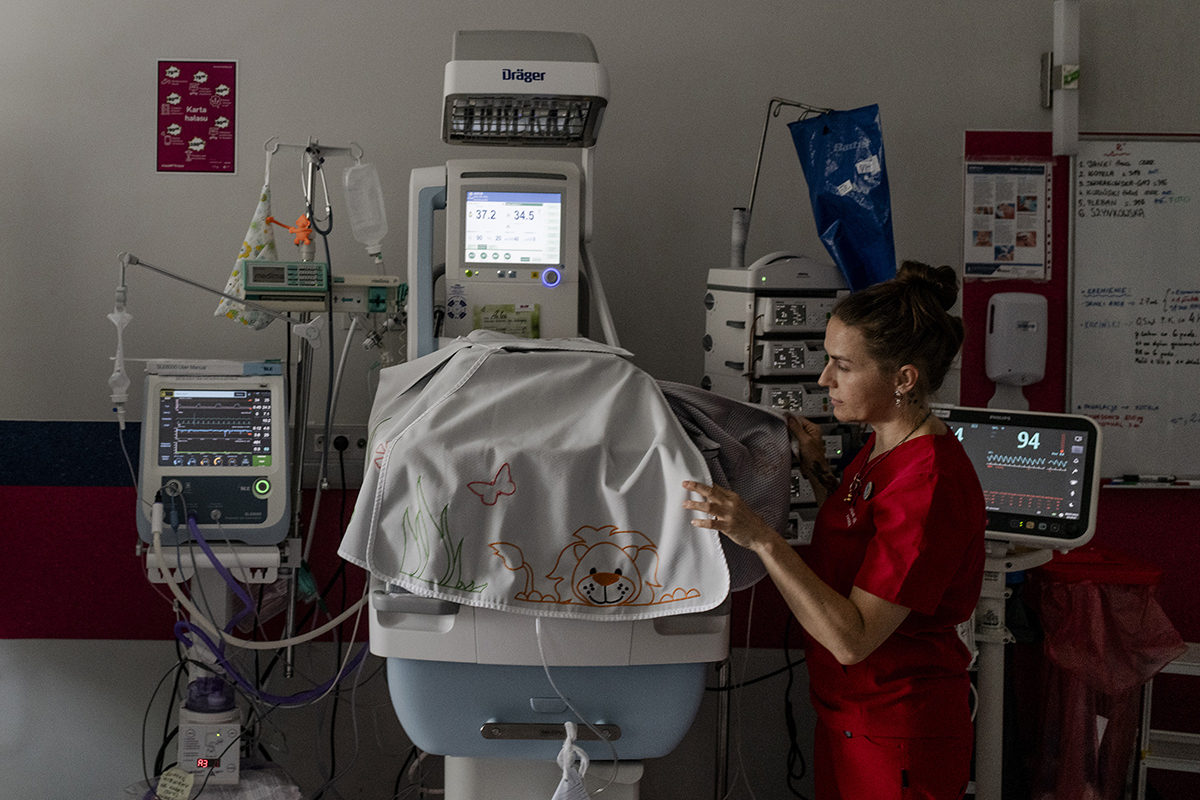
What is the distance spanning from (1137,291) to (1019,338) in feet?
1.24

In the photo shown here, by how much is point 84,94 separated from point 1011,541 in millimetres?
2513

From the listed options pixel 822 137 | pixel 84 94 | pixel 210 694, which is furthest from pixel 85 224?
pixel 822 137

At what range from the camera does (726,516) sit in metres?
1.36

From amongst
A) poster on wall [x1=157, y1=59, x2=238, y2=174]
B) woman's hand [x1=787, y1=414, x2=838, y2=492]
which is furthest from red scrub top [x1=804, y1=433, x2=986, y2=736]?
poster on wall [x1=157, y1=59, x2=238, y2=174]

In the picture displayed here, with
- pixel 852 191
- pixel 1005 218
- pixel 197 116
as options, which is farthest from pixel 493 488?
pixel 1005 218

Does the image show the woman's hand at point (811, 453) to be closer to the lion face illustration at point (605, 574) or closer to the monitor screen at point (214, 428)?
the lion face illustration at point (605, 574)

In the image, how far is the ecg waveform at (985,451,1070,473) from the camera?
6.77 feet

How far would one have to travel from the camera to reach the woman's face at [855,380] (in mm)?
1485

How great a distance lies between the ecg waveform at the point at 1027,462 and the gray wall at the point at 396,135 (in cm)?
74

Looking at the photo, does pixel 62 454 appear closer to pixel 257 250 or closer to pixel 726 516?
pixel 257 250

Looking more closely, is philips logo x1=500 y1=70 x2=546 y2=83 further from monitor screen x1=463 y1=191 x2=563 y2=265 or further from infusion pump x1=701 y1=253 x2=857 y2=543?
infusion pump x1=701 y1=253 x2=857 y2=543

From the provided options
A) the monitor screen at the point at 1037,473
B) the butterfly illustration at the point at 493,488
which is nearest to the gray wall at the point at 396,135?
the monitor screen at the point at 1037,473

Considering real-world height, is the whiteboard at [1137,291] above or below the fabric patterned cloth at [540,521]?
above

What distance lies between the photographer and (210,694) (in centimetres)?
203
